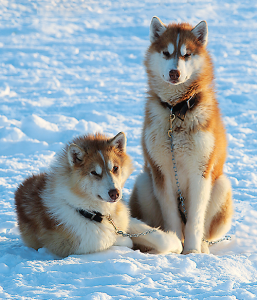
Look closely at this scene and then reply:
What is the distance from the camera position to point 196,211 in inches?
156

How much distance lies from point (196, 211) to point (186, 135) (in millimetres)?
829

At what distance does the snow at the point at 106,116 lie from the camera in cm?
298

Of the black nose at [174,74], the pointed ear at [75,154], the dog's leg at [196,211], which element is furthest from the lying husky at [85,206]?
the black nose at [174,74]

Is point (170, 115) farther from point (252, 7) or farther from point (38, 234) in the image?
point (252, 7)

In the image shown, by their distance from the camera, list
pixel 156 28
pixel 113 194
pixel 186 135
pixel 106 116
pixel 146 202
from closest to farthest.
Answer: pixel 113 194
pixel 186 135
pixel 156 28
pixel 146 202
pixel 106 116

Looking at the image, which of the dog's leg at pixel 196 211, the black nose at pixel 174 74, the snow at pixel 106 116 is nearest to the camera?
the snow at pixel 106 116

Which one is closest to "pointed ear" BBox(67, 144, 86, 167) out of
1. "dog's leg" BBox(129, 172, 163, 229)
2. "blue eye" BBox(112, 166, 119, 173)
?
"blue eye" BBox(112, 166, 119, 173)

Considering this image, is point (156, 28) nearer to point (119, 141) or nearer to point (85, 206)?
point (119, 141)

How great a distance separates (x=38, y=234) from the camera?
12.2 ft

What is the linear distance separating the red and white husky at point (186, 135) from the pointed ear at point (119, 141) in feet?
1.16

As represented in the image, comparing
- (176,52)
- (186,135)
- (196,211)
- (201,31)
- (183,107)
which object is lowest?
(196,211)

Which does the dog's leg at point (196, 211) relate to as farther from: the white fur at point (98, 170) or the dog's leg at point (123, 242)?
the white fur at point (98, 170)

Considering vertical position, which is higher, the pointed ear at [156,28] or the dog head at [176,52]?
the pointed ear at [156,28]

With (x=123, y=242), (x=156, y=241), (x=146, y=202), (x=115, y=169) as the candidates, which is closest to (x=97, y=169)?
(x=115, y=169)
